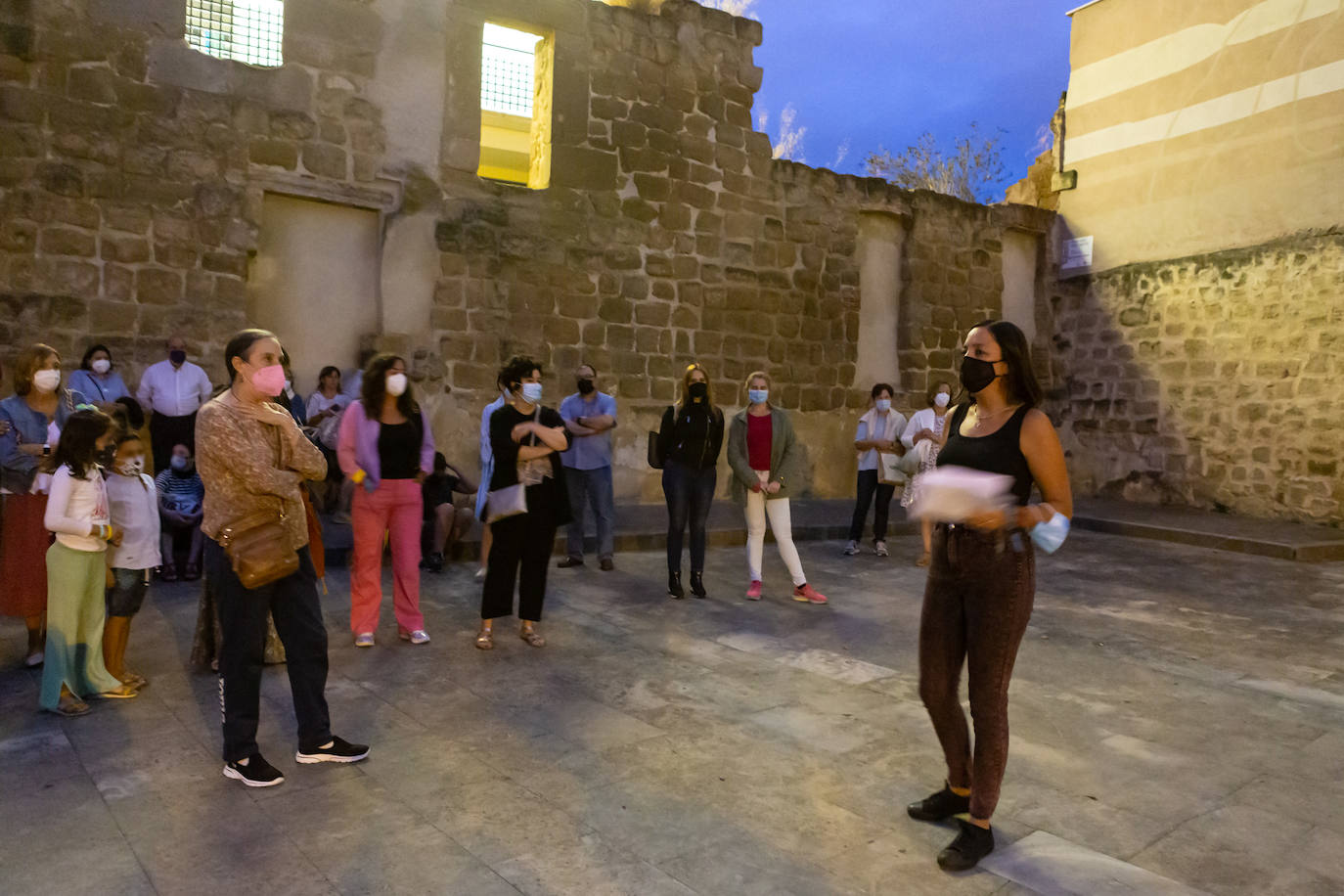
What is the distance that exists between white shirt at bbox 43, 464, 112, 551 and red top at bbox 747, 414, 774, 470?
4.07 metres

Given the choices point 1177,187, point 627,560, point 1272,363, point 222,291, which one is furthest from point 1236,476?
point 222,291

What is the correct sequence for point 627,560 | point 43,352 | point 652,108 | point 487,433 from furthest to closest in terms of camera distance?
point 652,108 < point 627,560 < point 487,433 < point 43,352

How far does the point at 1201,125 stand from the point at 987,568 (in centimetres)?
1224

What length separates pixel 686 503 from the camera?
6.96 metres

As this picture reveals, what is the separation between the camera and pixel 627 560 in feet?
26.9

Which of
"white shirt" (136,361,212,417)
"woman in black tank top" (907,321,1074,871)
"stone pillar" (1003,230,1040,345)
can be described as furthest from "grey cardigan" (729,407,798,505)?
"stone pillar" (1003,230,1040,345)

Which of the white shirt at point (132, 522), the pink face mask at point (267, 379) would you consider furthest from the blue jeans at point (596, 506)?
the pink face mask at point (267, 379)

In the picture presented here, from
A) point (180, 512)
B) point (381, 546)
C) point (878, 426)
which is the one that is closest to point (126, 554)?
point (381, 546)

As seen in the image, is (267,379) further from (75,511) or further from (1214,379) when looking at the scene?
(1214,379)

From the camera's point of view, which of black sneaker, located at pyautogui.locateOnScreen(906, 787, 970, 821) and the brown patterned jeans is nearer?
the brown patterned jeans

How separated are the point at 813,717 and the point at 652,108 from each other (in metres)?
8.53

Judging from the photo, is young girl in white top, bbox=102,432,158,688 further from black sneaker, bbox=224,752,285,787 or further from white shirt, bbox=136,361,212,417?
white shirt, bbox=136,361,212,417

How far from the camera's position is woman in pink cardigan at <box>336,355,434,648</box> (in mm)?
5129

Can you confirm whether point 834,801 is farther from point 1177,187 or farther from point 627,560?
point 1177,187
